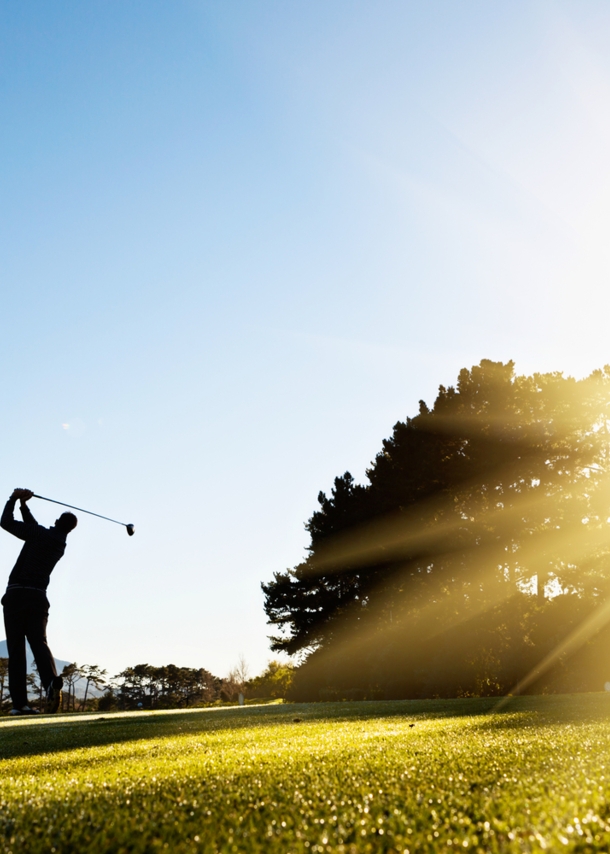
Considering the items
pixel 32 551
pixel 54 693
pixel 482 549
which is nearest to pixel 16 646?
pixel 54 693

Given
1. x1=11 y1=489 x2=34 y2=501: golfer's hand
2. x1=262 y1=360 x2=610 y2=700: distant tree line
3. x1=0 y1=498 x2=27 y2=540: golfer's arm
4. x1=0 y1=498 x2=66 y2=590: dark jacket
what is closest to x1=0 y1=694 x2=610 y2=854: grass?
x1=0 y1=498 x2=66 y2=590: dark jacket

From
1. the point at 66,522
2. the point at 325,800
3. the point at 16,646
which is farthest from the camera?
the point at 66,522

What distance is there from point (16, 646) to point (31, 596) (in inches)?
31.6

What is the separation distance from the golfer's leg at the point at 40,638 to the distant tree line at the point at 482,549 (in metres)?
15.9

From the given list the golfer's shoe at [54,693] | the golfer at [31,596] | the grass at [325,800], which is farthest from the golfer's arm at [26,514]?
the grass at [325,800]

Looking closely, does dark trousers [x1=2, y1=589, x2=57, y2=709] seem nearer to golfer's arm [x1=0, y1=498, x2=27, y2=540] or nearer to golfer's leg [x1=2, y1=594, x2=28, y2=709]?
golfer's leg [x1=2, y1=594, x2=28, y2=709]

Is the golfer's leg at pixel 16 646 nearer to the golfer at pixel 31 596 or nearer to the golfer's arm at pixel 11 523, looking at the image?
the golfer at pixel 31 596

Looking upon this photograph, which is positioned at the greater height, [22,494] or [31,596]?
[22,494]

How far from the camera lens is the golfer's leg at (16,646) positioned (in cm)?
759

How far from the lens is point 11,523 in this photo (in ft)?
25.4

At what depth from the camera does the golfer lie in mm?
7633

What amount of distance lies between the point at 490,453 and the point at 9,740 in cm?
2326

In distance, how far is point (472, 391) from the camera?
27.9 metres

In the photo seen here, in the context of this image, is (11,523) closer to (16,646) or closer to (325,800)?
(16,646)
